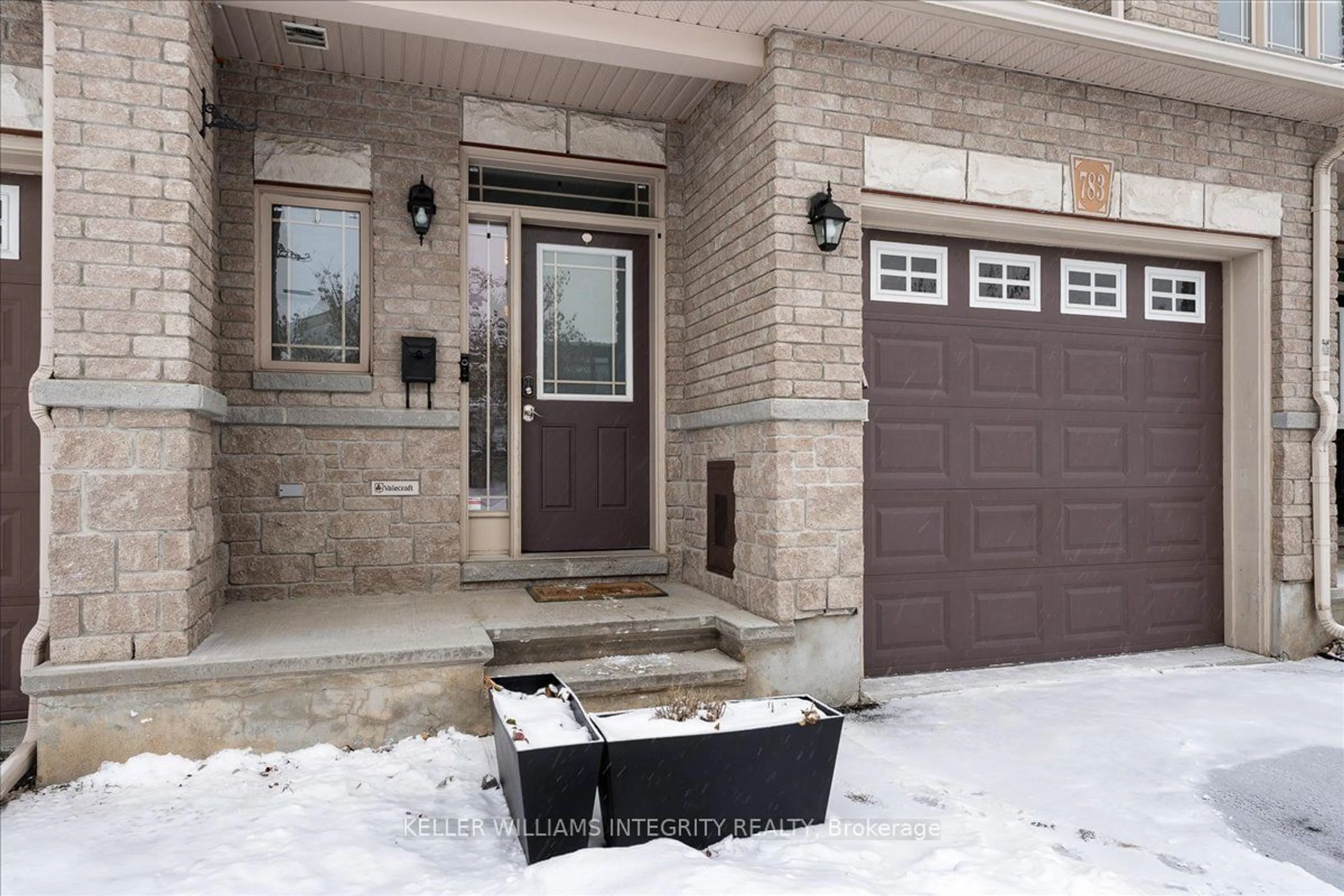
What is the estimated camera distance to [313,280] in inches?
191

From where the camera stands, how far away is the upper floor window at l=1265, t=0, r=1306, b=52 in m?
5.61

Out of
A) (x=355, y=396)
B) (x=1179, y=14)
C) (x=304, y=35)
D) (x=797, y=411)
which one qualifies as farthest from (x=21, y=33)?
(x=1179, y=14)

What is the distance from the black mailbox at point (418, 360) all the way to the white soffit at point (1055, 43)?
2.03 metres

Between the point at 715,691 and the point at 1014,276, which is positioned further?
the point at 1014,276

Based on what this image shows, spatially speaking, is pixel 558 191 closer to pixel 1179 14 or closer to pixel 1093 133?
pixel 1093 133

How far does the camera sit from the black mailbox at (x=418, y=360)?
4820 millimetres

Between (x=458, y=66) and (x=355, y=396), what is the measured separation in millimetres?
1964

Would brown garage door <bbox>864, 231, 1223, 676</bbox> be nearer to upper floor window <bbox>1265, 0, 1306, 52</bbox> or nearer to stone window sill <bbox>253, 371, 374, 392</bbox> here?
upper floor window <bbox>1265, 0, 1306, 52</bbox>

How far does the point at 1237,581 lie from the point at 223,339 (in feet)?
21.5

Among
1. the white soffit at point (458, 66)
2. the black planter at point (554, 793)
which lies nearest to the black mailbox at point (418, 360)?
the white soffit at point (458, 66)

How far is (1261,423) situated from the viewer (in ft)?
17.8

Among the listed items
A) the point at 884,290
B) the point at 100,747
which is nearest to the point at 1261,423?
the point at 884,290

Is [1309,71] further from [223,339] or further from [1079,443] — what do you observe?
[223,339]

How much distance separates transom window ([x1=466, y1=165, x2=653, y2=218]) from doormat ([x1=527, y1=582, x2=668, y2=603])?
2375 mm
